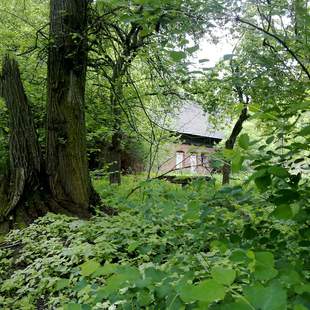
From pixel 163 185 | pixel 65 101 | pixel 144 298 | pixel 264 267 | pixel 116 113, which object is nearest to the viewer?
pixel 264 267

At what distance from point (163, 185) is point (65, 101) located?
2.93 m

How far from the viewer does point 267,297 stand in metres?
0.84

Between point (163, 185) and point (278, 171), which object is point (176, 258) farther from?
point (163, 185)

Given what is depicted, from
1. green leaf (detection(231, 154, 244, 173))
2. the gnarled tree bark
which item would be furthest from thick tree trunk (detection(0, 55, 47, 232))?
green leaf (detection(231, 154, 244, 173))

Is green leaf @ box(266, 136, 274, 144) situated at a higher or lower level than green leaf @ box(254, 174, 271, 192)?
higher

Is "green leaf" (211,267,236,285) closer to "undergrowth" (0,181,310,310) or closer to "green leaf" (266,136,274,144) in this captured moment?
"undergrowth" (0,181,310,310)

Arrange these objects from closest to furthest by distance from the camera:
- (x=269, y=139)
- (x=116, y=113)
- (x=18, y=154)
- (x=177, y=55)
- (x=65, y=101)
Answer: (x=177, y=55), (x=269, y=139), (x=18, y=154), (x=65, y=101), (x=116, y=113)

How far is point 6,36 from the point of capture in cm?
760

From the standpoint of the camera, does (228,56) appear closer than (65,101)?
Yes

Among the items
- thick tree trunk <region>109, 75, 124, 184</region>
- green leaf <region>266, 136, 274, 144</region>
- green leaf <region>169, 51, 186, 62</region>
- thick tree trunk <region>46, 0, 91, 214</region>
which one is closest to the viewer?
green leaf <region>169, 51, 186, 62</region>

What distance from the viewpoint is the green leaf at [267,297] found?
82cm

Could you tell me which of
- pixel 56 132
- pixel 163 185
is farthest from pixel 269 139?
pixel 56 132

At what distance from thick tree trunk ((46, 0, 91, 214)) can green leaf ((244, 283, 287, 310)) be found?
496cm

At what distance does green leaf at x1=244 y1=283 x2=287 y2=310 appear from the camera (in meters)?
0.82
